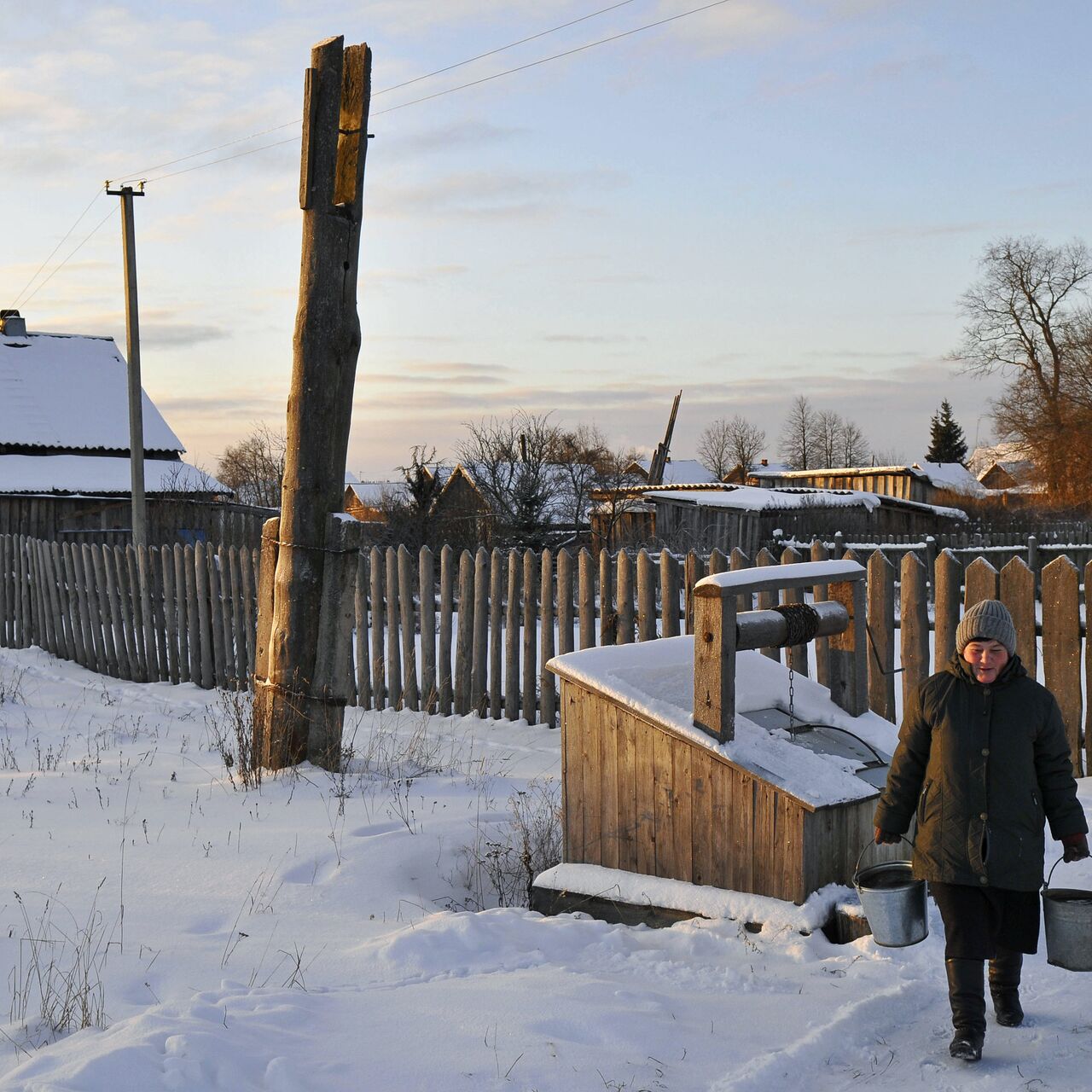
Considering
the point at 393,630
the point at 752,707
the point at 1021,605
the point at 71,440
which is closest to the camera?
the point at 752,707

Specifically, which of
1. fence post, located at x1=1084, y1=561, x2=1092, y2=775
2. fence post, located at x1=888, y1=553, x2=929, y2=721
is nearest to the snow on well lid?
fence post, located at x1=888, y1=553, x2=929, y2=721

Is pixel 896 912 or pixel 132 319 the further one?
pixel 132 319

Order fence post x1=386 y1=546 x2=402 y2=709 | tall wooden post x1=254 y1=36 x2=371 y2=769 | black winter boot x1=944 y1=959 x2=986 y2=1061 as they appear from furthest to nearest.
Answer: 1. fence post x1=386 y1=546 x2=402 y2=709
2. tall wooden post x1=254 y1=36 x2=371 y2=769
3. black winter boot x1=944 y1=959 x2=986 y2=1061

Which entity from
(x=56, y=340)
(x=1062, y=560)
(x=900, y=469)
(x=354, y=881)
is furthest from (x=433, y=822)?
(x=900, y=469)

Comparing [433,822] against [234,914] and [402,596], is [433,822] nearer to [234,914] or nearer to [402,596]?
[234,914]

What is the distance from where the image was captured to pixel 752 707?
4.68m

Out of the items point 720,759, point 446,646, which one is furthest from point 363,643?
point 720,759

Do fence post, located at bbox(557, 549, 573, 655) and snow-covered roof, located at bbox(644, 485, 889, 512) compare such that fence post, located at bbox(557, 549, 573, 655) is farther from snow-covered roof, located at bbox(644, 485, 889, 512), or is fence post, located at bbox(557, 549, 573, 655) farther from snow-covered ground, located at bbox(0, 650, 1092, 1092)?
snow-covered roof, located at bbox(644, 485, 889, 512)

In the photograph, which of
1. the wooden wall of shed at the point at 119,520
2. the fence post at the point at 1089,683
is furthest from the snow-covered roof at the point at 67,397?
the fence post at the point at 1089,683

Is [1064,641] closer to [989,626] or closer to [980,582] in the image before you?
[980,582]

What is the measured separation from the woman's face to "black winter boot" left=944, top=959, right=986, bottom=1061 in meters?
0.85

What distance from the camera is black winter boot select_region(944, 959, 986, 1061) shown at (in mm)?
3252

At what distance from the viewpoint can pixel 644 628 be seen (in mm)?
7949

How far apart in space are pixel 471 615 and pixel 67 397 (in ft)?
77.3
